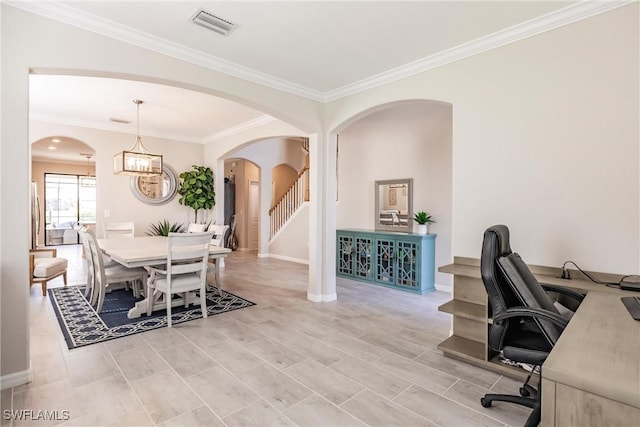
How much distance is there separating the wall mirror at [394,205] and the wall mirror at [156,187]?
13.9ft

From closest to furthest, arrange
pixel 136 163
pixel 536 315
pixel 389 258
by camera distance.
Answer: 1. pixel 536 315
2. pixel 136 163
3. pixel 389 258

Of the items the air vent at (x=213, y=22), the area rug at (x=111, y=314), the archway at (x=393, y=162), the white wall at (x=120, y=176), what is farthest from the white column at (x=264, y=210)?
the air vent at (x=213, y=22)

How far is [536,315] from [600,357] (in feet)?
1.97

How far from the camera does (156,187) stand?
6652mm

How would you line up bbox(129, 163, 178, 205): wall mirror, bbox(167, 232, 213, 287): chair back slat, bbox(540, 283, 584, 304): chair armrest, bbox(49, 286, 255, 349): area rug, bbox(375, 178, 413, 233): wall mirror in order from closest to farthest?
bbox(540, 283, 584, 304): chair armrest → bbox(49, 286, 255, 349): area rug → bbox(167, 232, 213, 287): chair back slat → bbox(375, 178, 413, 233): wall mirror → bbox(129, 163, 178, 205): wall mirror

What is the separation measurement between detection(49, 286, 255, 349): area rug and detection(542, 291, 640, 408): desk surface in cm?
345

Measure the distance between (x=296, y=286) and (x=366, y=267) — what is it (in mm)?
1240

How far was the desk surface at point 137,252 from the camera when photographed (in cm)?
345

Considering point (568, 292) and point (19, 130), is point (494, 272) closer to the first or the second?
point (568, 292)

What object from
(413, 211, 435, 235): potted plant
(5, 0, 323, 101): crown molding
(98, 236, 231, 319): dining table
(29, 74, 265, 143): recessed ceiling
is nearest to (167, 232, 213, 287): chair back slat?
(98, 236, 231, 319): dining table

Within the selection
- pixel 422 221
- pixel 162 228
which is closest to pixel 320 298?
pixel 422 221

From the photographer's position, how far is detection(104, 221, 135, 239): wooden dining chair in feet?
17.7

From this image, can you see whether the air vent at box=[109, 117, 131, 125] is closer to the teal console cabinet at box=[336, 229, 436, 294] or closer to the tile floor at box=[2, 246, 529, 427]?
the tile floor at box=[2, 246, 529, 427]

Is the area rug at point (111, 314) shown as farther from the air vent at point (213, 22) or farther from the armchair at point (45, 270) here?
the air vent at point (213, 22)
